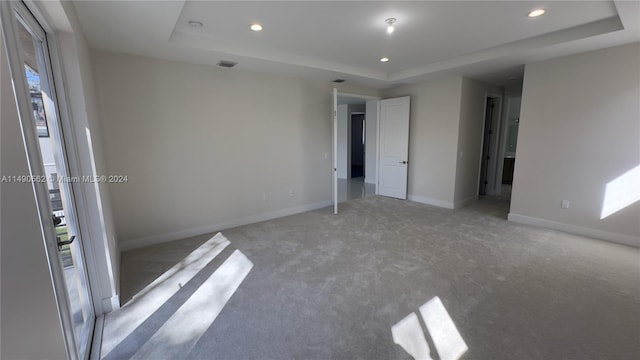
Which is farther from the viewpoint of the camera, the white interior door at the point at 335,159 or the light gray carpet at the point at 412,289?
the white interior door at the point at 335,159

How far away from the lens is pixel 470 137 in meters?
5.36

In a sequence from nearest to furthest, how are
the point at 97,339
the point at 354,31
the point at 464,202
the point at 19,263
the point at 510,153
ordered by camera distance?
the point at 19,263, the point at 97,339, the point at 354,31, the point at 464,202, the point at 510,153

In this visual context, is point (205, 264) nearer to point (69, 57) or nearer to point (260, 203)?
point (260, 203)

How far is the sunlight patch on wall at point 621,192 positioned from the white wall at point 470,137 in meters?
2.01

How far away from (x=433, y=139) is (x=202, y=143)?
425 cm

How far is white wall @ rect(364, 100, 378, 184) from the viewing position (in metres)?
7.14

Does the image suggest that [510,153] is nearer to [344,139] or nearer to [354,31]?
[344,139]

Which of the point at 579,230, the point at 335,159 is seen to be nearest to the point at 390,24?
the point at 335,159

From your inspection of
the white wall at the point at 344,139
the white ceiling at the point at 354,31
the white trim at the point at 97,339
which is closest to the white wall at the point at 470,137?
the white ceiling at the point at 354,31

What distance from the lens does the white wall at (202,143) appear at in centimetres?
336

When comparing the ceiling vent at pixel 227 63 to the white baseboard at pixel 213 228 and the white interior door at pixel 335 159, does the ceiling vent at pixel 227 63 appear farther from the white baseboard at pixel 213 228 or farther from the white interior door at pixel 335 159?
the white baseboard at pixel 213 228

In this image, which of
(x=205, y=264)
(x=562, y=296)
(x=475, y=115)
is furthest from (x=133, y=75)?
(x=475, y=115)

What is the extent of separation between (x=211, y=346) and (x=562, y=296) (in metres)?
3.00

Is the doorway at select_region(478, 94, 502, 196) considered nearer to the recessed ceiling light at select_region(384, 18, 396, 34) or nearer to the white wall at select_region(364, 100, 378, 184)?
the white wall at select_region(364, 100, 378, 184)
